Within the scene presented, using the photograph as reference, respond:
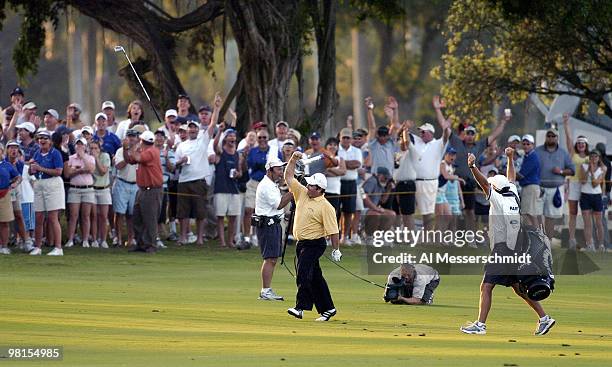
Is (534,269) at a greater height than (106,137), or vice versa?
(106,137)

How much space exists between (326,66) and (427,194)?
20.4 ft

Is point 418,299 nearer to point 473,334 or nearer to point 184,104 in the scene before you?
point 473,334

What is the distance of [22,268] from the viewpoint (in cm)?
2394

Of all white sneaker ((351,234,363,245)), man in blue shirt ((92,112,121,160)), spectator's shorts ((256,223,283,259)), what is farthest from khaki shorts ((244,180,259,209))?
spectator's shorts ((256,223,283,259))

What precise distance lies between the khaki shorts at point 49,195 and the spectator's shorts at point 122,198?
1887mm

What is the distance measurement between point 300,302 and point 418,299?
101 inches

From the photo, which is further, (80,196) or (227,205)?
(227,205)

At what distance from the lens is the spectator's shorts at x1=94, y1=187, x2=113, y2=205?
27.6 metres

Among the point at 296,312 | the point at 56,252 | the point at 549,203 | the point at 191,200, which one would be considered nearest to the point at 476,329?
the point at 296,312

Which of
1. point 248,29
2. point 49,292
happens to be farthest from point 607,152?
point 49,292

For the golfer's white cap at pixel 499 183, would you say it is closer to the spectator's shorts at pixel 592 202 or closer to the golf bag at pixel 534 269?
the golf bag at pixel 534 269

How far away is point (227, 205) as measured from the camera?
2911cm

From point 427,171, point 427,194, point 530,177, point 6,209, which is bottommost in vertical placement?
point 6,209

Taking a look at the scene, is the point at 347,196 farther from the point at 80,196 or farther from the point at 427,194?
the point at 80,196
